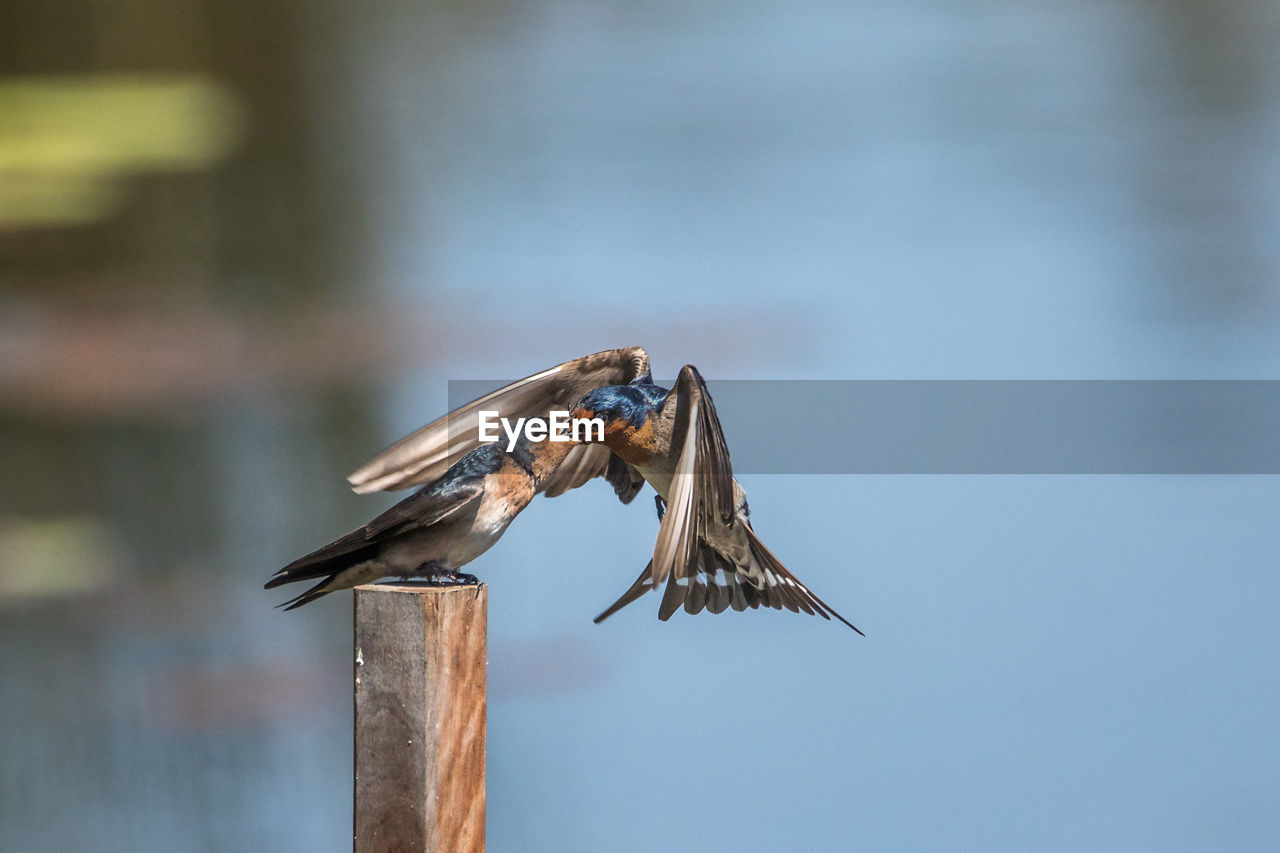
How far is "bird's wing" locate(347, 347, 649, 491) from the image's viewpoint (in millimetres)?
1052

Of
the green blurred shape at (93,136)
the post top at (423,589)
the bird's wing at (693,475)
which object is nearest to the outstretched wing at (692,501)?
the bird's wing at (693,475)

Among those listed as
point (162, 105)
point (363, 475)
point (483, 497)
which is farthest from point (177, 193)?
point (483, 497)

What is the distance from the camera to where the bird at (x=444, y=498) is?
3.08 ft

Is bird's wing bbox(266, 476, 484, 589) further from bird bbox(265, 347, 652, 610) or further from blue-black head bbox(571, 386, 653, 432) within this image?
blue-black head bbox(571, 386, 653, 432)

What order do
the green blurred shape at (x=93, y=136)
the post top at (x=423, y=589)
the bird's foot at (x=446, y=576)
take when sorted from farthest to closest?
1. the green blurred shape at (x=93, y=136)
2. the bird's foot at (x=446, y=576)
3. the post top at (x=423, y=589)

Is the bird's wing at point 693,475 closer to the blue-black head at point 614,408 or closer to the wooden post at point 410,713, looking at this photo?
the blue-black head at point 614,408

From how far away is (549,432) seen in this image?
3.31 ft

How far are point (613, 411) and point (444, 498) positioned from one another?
6.8 inches

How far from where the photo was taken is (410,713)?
868 millimetres

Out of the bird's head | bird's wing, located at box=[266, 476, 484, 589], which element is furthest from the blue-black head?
bird's wing, located at box=[266, 476, 484, 589]

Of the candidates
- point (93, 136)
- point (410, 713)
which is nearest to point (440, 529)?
point (410, 713)

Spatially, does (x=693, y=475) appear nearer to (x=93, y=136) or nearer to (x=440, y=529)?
(x=440, y=529)

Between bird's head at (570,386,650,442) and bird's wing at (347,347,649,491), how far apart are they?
92 mm

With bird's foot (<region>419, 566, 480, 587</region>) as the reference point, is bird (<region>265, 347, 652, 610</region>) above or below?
above
